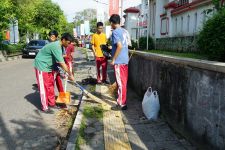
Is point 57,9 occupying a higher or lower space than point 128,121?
higher

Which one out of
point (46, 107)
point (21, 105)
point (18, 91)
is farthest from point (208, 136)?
point (18, 91)

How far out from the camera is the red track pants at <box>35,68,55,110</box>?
Answer: 7359 millimetres

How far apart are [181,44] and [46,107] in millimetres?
9433

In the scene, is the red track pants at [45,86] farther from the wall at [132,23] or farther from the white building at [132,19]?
the white building at [132,19]

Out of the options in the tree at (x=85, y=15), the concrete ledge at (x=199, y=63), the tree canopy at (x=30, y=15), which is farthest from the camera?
the tree at (x=85, y=15)

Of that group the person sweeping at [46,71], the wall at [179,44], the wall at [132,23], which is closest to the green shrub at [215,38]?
the person sweeping at [46,71]

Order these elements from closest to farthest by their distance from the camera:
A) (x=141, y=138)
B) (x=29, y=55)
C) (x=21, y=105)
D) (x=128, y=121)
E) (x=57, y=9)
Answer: (x=141, y=138) → (x=128, y=121) → (x=21, y=105) → (x=29, y=55) → (x=57, y=9)

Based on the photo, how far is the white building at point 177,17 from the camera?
1972cm

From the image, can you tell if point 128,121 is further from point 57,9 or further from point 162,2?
point 57,9

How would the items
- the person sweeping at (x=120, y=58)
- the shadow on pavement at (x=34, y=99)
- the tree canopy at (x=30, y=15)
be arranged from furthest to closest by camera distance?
the tree canopy at (x=30, y=15) → the shadow on pavement at (x=34, y=99) → the person sweeping at (x=120, y=58)

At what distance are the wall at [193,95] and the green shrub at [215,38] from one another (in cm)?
91

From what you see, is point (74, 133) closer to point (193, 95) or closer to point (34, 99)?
point (193, 95)

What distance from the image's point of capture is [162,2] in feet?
101

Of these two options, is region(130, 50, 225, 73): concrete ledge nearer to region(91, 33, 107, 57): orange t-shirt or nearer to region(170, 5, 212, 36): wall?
region(91, 33, 107, 57): orange t-shirt
